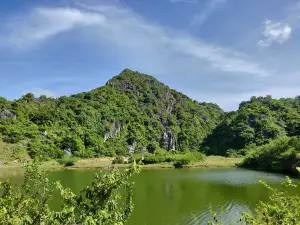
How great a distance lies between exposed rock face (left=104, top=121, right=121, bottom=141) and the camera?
15332 cm

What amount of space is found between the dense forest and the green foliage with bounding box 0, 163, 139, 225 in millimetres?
74268

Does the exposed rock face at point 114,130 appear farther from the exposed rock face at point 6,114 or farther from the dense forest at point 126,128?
the exposed rock face at point 6,114

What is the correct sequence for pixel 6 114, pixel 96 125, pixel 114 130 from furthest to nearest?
pixel 114 130 → pixel 96 125 → pixel 6 114

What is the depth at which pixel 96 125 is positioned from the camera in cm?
15300

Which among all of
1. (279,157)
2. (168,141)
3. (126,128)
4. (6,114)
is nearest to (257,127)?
(168,141)

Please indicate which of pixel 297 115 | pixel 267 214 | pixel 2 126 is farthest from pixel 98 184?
pixel 297 115

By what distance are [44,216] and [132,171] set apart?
2255 mm

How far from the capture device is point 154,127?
18112 cm

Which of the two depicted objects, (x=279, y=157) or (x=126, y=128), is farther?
(x=126, y=128)

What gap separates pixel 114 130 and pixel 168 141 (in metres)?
37.2

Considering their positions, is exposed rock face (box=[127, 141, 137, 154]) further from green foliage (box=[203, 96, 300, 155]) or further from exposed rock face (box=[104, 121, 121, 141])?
green foliage (box=[203, 96, 300, 155])

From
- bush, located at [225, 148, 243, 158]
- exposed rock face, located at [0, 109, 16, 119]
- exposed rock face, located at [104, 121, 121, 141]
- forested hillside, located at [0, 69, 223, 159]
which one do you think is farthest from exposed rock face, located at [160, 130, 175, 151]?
exposed rock face, located at [0, 109, 16, 119]

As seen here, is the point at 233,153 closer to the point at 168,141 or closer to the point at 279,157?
the point at 168,141

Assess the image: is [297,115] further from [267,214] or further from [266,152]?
[267,214]
